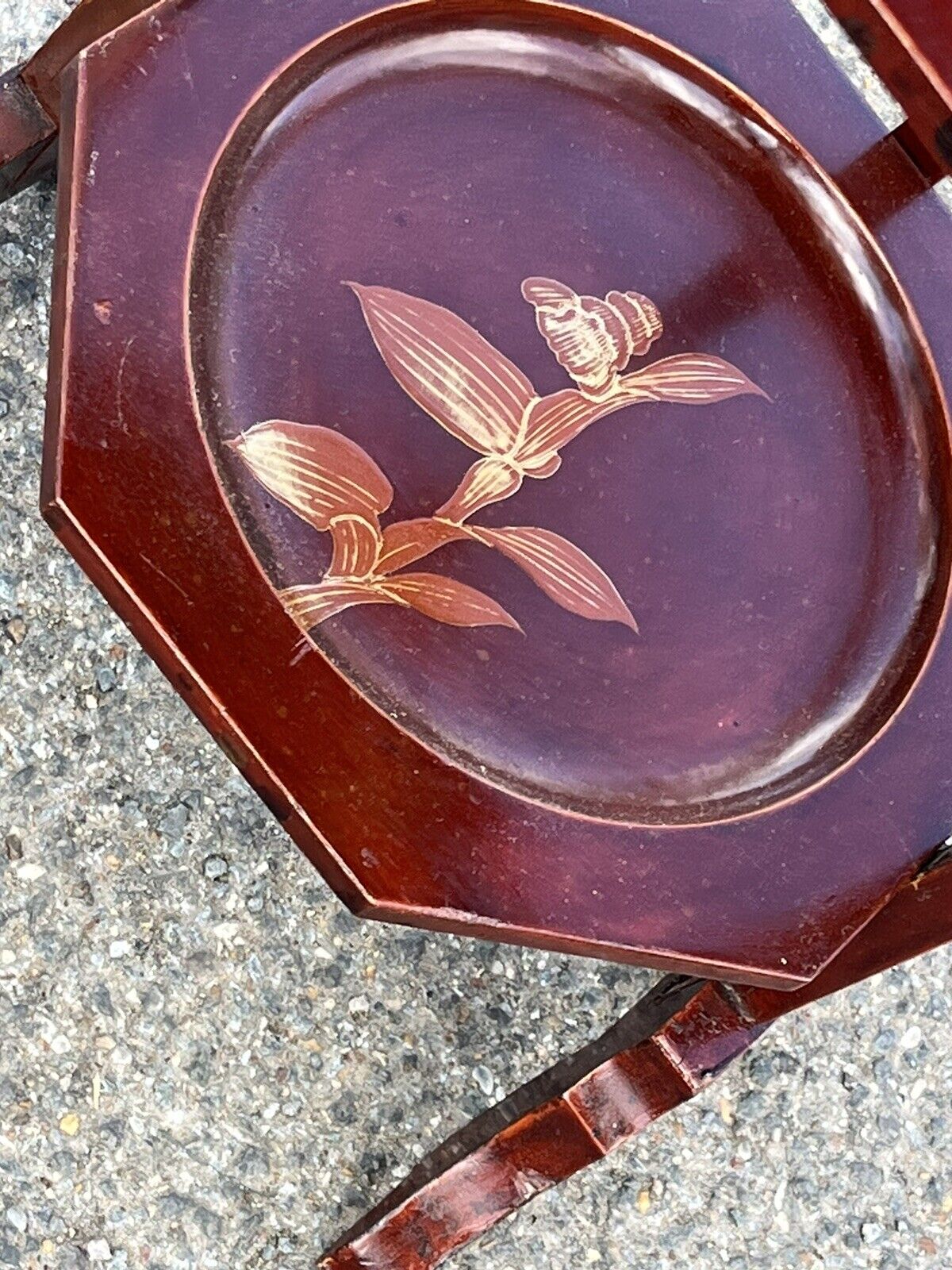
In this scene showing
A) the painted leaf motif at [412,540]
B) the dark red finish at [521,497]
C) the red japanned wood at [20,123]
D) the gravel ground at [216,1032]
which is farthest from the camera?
the gravel ground at [216,1032]

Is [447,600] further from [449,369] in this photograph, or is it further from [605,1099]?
[605,1099]

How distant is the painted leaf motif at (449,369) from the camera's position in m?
1.06

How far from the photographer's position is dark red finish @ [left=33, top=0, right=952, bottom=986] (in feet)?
3.08

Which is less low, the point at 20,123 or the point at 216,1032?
the point at 20,123

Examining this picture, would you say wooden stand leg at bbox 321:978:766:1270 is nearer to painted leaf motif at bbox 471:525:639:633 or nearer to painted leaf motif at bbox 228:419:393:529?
painted leaf motif at bbox 471:525:639:633

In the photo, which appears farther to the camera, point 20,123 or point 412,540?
point 20,123

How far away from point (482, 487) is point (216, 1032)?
77 cm

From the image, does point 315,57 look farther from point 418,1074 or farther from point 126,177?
point 418,1074

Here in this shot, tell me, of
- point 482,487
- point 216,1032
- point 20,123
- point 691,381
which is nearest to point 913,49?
point 691,381

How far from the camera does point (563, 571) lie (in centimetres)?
109

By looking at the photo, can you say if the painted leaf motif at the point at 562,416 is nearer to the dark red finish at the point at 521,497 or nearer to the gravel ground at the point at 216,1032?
the dark red finish at the point at 521,497

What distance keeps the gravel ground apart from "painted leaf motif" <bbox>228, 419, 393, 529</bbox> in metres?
0.57

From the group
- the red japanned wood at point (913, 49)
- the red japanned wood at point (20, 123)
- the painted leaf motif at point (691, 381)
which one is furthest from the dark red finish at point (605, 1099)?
the red japanned wood at point (20, 123)

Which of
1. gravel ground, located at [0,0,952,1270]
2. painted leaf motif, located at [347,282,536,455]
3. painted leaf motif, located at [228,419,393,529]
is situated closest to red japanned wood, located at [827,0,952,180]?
painted leaf motif, located at [347,282,536,455]
